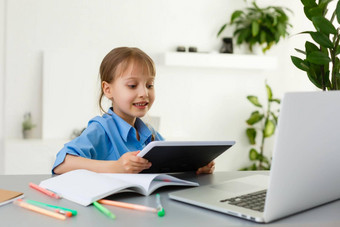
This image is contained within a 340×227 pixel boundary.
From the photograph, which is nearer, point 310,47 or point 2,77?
point 310,47

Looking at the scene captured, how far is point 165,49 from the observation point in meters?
4.18

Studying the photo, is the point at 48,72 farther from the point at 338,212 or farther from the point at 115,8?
the point at 338,212

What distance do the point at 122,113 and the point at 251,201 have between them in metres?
0.92

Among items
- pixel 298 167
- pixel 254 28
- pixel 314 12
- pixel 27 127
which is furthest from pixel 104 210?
pixel 254 28

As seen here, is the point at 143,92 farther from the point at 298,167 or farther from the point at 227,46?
the point at 227,46

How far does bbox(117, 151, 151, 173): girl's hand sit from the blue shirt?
241mm

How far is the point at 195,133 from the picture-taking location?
14.3 feet

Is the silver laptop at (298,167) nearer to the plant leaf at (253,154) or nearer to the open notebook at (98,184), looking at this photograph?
the open notebook at (98,184)

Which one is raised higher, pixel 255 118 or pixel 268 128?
pixel 255 118

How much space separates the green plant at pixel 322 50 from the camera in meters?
1.25

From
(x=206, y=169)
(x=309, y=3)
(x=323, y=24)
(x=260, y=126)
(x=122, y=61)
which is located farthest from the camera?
(x=260, y=126)

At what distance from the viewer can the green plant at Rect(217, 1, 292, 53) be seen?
168 inches

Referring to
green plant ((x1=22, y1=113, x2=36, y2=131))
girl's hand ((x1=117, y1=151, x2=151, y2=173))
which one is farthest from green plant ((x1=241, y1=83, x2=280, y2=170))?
girl's hand ((x1=117, y1=151, x2=151, y2=173))

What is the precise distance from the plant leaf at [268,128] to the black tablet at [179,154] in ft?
9.99
